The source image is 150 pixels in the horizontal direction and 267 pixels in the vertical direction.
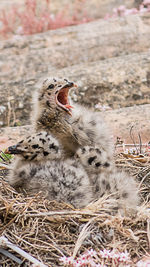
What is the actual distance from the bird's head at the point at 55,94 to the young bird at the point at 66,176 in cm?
68

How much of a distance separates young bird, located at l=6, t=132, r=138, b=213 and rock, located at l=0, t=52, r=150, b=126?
3.34 m

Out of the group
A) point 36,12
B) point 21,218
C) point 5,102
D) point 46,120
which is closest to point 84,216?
point 21,218

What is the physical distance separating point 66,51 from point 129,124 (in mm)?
4422

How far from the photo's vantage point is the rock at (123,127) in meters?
6.11

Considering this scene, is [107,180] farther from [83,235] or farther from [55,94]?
[55,94]

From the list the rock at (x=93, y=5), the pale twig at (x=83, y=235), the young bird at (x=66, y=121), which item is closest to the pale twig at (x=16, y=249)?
the pale twig at (x=83, y=235)

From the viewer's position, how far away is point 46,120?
4.94m

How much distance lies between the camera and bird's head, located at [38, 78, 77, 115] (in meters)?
4.86

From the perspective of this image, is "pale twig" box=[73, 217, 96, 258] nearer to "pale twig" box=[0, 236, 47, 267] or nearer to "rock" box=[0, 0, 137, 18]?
"pale twig" box=[0, 236, 47, 267]

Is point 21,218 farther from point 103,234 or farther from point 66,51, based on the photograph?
point 66,51

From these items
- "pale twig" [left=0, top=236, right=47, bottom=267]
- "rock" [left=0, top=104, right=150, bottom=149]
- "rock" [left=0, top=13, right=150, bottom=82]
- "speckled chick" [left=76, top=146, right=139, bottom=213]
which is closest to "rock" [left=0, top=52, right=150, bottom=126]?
"rock" [left=0, top=104, right=150, bottom=149]

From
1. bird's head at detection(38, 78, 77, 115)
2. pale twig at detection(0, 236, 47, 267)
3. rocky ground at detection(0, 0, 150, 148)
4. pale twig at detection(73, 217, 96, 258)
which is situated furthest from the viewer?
rocky ground at detection(0, 0, 150, 148)

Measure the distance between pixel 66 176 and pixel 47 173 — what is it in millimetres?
165

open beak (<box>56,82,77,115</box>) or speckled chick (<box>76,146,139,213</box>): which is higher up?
open beak (<box>56,82,77,115</box>)
